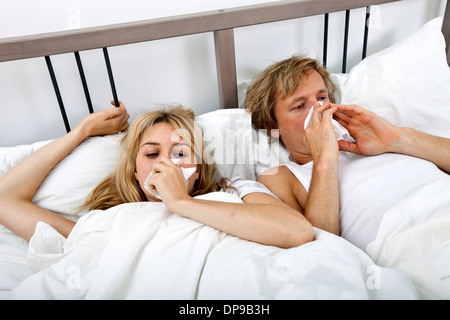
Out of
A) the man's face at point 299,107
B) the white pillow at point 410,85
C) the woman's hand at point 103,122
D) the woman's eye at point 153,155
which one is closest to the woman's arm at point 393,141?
the man's face at point 299,107

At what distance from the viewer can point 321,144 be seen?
3.64 ft

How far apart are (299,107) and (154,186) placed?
63cm

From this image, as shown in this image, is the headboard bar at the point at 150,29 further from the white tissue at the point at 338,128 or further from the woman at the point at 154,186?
the white tissue at the point at 338,128

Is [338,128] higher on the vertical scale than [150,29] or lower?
lower

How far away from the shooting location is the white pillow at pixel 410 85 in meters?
1.39

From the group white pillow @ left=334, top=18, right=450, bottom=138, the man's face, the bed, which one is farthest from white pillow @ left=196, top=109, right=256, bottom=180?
white pillow @ left=334, top=18, right=450, bottom=138

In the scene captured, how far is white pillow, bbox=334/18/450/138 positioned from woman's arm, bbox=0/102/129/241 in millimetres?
1067

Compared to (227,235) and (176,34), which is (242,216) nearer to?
(227,235)

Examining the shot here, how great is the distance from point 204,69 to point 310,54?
0.55 meters

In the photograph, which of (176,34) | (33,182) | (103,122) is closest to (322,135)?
(176,34)

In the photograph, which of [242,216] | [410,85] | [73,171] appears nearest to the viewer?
[242,216]

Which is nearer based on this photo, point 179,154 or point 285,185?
point 179,154

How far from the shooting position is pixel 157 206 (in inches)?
40.0
